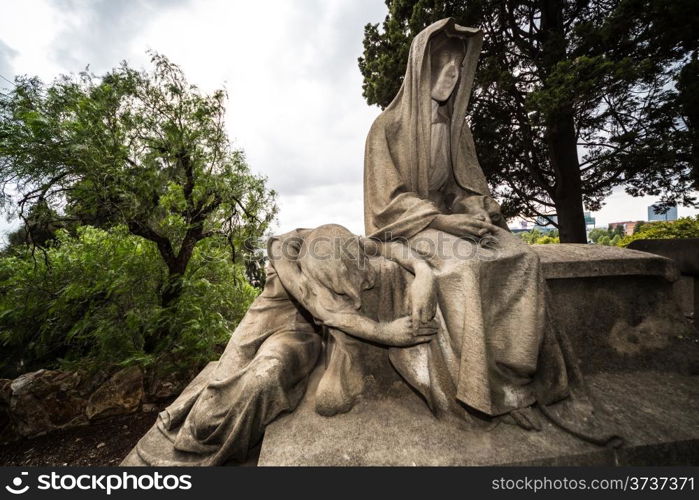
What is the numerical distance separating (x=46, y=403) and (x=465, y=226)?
4573mm

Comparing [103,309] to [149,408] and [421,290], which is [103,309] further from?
[421,290]

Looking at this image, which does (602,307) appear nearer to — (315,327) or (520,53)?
(315,327)

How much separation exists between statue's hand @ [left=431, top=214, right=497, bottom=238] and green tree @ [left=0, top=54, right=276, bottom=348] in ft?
11.7

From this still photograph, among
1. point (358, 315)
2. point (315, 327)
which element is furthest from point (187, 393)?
point (358, 315)

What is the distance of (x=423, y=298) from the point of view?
173cm

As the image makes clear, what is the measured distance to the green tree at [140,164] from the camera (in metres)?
3.43

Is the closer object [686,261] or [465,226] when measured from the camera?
[465,226]

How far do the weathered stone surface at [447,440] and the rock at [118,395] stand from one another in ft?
9.37

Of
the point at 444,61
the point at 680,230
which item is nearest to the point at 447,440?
the point at 444,61

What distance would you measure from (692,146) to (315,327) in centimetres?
843

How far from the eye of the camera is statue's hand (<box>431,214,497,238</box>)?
2113mm

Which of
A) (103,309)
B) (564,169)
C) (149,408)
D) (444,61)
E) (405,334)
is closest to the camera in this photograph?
(405,334)

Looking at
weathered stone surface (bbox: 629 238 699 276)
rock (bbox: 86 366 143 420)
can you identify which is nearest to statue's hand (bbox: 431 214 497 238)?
weathered stone surface (bbox: 629 238 699 276)

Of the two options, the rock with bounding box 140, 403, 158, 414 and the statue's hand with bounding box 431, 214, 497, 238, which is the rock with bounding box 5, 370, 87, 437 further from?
the statue's hand with bounding box 431, 214, 497, 238
